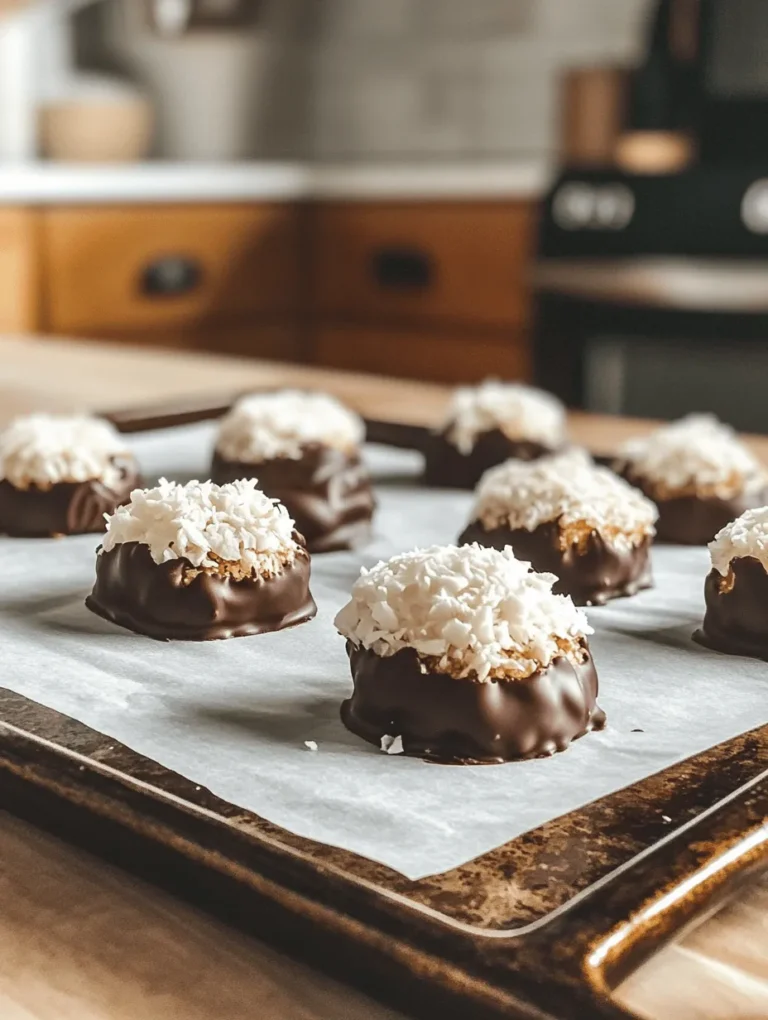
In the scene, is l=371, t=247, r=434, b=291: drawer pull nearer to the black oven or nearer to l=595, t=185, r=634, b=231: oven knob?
the black oven

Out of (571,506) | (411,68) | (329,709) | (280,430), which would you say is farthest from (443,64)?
(329,709)

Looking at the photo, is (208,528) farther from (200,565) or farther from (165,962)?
(165,962)

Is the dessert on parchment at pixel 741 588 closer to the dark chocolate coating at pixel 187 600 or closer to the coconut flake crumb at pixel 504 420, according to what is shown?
the dark chocolate coating at pixel 187 600

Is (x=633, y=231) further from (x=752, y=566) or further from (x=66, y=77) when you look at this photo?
(x=752, y=566)

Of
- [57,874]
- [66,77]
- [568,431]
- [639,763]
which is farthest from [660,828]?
[66,77]

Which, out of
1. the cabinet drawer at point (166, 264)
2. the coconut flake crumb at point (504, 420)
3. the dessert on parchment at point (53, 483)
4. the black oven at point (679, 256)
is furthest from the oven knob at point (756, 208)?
the dessert on parchment at point (53, 483)

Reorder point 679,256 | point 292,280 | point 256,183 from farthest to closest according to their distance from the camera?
1. point 292,280
2. point 256,183
3. point 679,256
